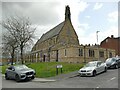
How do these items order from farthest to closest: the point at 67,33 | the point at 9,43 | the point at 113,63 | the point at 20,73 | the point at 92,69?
the point at 67,33 < the point at 9,43 < the point at 113,63 < the point at 92,69 < the point at 20,73

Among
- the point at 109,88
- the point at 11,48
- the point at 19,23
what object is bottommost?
the point at 109,88

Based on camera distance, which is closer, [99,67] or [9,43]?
[99,67]

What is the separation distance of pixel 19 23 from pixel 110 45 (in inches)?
1410

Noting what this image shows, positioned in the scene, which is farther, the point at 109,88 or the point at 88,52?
the point at 88,52

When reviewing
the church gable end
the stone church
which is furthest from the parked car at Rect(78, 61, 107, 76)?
the church gable end

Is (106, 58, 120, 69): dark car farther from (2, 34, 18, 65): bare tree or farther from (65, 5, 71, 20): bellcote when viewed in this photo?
(65, 5, 71, 20): bellcote

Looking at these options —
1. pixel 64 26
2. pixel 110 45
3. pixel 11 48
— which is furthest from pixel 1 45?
pixel 110 45

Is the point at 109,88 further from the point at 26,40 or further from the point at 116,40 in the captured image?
the point at 116,40

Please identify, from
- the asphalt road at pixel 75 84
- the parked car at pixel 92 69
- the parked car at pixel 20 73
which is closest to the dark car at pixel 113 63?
the parked car at pixel 92 69

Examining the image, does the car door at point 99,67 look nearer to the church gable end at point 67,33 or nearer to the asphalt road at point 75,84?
the asphalt road at point 75,84

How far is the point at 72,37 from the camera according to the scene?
241ft

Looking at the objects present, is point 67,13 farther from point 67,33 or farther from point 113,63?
point 113,63

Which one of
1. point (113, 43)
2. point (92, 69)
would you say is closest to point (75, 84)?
point (92, 69)

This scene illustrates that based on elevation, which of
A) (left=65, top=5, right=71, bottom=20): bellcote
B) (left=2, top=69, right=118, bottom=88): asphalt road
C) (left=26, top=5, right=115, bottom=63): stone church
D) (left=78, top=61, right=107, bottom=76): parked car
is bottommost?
(left=2, top=69, right=118, bottom=88): asphalt road
